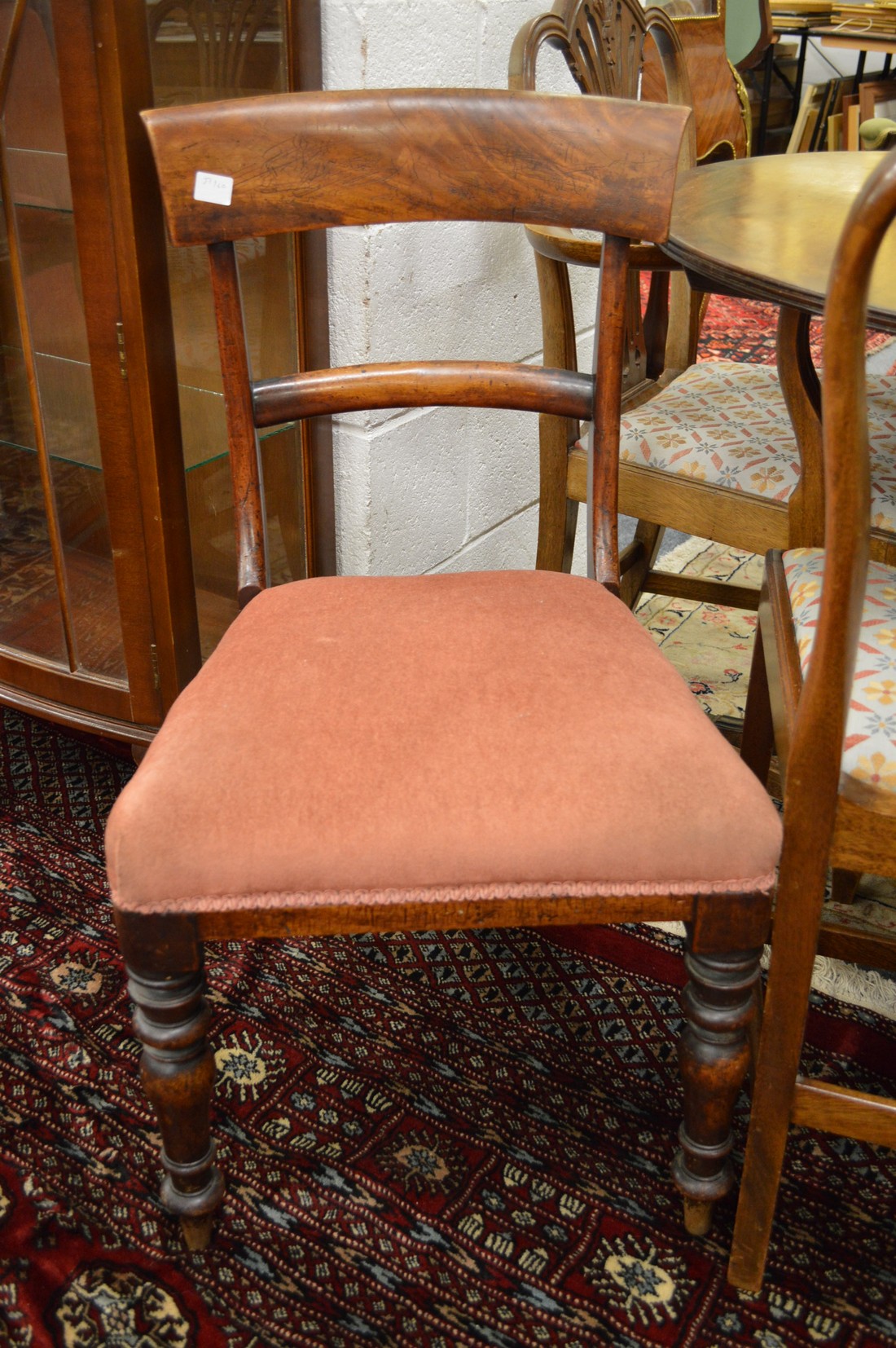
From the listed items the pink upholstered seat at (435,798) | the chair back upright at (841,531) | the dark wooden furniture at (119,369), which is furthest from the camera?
the dark wooden furniture at (119,369)

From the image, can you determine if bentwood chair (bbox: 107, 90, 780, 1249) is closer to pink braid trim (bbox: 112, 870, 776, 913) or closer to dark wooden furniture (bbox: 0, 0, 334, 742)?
pink braid trim (bbox: 112, 870, 776, 913)

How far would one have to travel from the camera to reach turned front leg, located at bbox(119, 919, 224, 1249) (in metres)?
0.94

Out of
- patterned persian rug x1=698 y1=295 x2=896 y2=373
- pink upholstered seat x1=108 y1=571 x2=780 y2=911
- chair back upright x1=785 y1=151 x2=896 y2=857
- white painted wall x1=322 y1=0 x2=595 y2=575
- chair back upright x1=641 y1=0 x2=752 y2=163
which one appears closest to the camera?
chair back upright x1=785 y1=151 x2=896 y2=857

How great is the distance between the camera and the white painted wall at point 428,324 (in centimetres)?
150

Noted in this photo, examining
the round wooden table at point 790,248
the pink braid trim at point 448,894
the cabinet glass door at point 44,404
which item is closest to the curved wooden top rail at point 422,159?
the round wooden table at point 790,248

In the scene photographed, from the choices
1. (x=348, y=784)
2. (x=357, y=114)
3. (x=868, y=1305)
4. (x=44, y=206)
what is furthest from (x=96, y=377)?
(x=868, y=1305)

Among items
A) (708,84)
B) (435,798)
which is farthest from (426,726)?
(708,84)

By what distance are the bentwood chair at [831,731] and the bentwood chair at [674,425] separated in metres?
0.39

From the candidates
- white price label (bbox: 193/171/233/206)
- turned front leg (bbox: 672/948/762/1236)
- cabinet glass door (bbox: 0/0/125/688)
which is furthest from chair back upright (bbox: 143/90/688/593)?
turned front leg (bbox: 672/948/762/1236)

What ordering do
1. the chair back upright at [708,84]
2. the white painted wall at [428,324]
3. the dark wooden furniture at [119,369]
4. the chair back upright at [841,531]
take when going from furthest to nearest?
the chair back upright at [708,84] < the white painted wall at [428,324] < the dark wooden furniture at [119,369] < the chair back upright at [841,531]

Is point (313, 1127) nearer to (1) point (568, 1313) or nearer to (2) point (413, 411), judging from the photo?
(1) point (568, 1313)

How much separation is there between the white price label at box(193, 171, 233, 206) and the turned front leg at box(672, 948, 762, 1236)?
84 cm

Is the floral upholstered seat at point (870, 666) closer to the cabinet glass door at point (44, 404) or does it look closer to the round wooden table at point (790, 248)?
the round wooden table at point (790, 248)

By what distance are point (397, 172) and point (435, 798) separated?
26.5 inches
